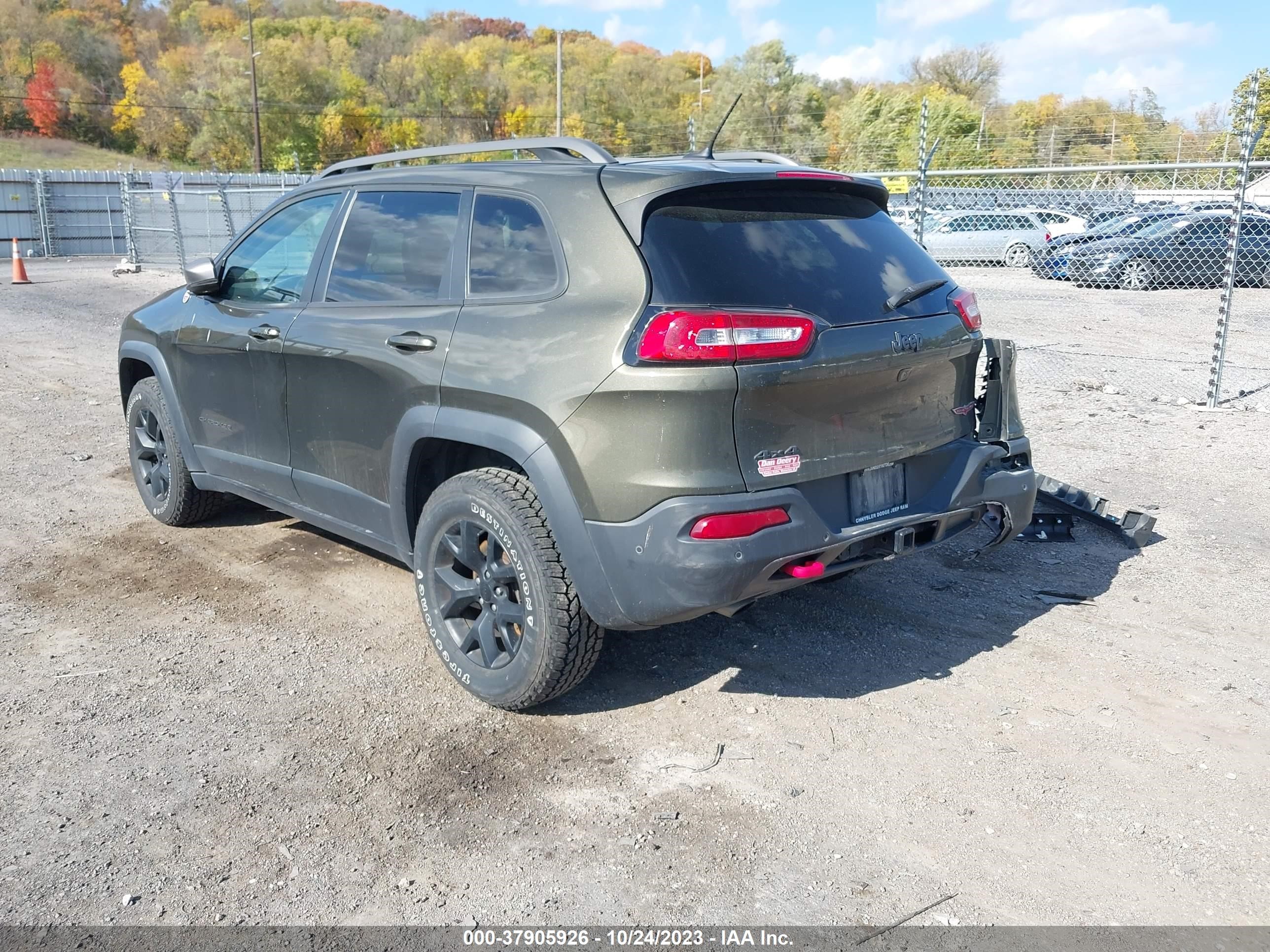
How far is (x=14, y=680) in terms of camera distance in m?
4.10

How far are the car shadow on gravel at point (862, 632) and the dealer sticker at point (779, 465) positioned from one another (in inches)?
19.6

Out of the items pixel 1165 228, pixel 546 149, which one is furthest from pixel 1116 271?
pixel 546 149

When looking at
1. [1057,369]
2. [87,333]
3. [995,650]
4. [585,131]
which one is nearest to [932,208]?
[1057,369]

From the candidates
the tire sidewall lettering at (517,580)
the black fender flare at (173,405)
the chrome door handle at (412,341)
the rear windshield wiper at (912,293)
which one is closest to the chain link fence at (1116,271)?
the rear windshield wiper at (912,293)

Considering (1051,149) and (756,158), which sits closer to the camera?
(756,158)

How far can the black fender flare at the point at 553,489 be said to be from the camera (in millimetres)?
3398

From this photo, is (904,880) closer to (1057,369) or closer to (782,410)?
(782,410)

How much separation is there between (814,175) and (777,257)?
1.48 feet

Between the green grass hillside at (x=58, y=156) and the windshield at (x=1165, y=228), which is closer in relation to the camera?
the windshield at (x=1165, y=228)

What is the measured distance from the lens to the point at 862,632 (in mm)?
4520

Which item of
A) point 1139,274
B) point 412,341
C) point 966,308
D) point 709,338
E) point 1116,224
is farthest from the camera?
point 1116,224

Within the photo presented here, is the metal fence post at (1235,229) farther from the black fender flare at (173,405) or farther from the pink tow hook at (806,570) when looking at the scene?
the black fender flare at (173,405)

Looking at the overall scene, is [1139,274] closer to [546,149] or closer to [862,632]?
[862,632]

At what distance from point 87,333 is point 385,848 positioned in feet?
42.4
